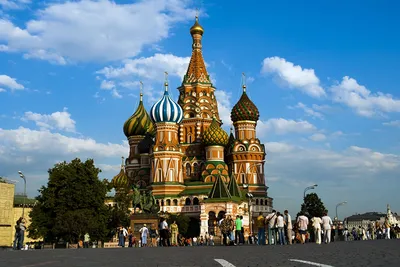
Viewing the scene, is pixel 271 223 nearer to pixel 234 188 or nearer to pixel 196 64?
pixel 234 188

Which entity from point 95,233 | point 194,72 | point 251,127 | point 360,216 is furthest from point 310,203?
point 360,216

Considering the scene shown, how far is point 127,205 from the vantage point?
197 ft

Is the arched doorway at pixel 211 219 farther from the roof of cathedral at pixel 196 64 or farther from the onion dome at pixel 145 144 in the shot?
the roof of cathedral at pixel 196 64

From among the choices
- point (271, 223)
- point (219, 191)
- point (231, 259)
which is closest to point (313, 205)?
point (219, 191)

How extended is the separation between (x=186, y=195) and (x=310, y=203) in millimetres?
20923

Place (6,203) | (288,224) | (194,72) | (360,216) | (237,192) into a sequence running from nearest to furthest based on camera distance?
(288,224) < (6,203) < (237,192) < (194,72) < (360,216)

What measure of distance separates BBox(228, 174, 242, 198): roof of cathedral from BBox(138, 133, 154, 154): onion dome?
55.5 ft

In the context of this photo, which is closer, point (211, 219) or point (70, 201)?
point (70, 201)

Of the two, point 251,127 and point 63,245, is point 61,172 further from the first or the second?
point 251,127

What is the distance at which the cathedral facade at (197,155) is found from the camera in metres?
70.6

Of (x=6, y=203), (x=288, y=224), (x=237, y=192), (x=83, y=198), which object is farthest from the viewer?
(x=237, y=192)

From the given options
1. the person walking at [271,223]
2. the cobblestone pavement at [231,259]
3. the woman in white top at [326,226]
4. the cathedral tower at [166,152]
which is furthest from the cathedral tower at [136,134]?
the cobblestone pavement at [231,259]

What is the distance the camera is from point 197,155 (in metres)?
80.5

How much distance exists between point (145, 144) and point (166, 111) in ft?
32.7
